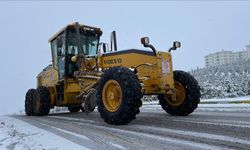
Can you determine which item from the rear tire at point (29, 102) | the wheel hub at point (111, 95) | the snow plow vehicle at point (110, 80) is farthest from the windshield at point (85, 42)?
the wheel hub at point (111, 95)

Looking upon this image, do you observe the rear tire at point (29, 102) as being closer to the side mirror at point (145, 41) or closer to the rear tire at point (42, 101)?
the rear tire at point (42, 101)

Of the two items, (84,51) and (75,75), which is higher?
(84,51)

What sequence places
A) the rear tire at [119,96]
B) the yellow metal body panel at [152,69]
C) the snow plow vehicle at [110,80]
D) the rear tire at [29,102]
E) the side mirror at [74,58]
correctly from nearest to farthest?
the rear tire at [119,96]
the snow plow vehicle at [110,80]
the yellow metal body panel at [152,69]
the side mirror at [74,58]
the rear tire at [29,102]

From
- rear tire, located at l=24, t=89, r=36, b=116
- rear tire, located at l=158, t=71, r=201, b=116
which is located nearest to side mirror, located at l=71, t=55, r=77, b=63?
rear tire, located at l=24, t=89, r=36, b=116

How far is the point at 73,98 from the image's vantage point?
1278 cm

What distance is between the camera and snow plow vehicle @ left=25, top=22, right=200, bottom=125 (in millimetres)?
7691

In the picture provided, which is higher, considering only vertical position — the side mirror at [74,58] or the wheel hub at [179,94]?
the side mirror at [74,58]

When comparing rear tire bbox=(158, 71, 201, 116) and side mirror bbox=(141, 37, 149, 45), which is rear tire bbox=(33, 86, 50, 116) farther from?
side mirror bbox=(141, 37, 149, 45)

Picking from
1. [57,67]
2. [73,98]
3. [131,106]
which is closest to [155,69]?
[131,106]

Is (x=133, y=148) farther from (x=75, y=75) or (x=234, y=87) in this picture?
(x=234, y=87)

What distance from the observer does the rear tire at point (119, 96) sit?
7.41 metres

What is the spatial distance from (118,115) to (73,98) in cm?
545

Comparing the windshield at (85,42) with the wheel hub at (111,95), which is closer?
the wheel hub at (111,95)

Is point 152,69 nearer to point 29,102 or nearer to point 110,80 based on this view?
point 110,80
